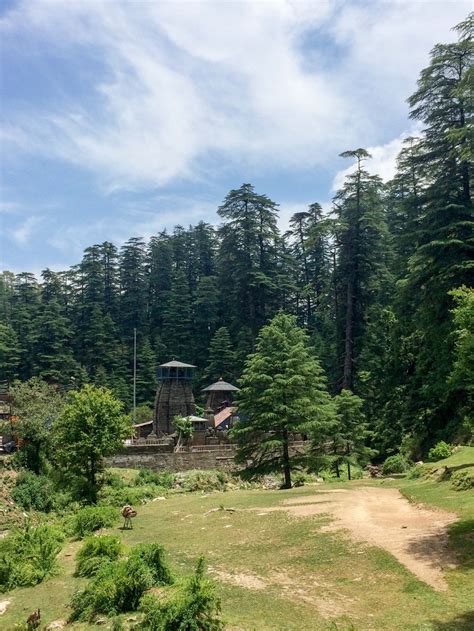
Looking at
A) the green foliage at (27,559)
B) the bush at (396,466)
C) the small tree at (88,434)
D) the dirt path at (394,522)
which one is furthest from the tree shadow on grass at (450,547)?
the small tree at (88,434)

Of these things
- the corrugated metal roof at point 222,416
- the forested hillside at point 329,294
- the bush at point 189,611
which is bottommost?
the bush at point 189,611

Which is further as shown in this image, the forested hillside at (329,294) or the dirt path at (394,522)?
the forested hillside at (329,294)

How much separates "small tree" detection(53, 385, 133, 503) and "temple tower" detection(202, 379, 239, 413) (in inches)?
1104

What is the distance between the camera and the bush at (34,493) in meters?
24.3

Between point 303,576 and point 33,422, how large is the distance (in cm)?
2387

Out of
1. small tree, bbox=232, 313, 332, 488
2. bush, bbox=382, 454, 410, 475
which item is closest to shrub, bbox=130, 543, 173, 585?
small tree, bbox=232, 313, 332, 488

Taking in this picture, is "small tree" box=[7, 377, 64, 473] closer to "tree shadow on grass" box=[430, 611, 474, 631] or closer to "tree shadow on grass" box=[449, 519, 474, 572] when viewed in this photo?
"tree shadow on grass" box=[449, 519, 474, 572]

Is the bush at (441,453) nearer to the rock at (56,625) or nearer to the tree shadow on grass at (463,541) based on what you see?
the tree shadow on grass at (463,541)

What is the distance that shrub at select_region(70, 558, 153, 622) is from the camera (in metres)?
9.54

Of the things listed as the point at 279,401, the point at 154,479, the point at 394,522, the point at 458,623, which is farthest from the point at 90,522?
the point at 154,479

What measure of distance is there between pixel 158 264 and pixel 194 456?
161 ft

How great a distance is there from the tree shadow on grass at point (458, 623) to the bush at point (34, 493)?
2112 centimetres

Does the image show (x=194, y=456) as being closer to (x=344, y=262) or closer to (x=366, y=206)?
(x=344, y=262)

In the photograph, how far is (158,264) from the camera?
260 ft
